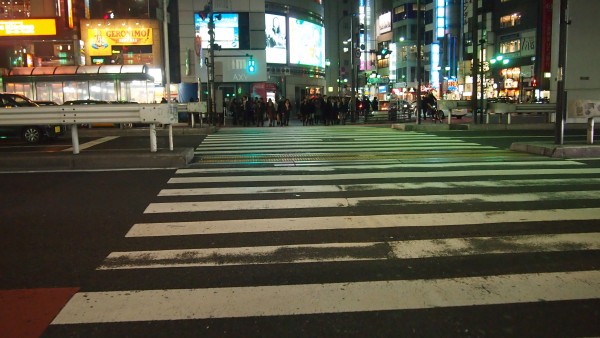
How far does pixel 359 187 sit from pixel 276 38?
4788cm

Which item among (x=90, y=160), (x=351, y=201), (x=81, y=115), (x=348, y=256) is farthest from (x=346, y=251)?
(x=81, y=115)

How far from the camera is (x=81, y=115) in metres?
11.7

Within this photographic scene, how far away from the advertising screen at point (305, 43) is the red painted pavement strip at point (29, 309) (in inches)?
2118

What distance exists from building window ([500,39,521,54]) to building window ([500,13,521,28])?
224cm

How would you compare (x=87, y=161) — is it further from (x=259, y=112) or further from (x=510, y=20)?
(x=510, y=20)

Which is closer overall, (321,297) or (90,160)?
(321,297)

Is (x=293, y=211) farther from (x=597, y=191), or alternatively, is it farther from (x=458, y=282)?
(x=597, y=191)

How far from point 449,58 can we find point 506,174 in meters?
71.2

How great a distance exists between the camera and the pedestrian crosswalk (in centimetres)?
397

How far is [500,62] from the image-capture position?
7006 centimetres

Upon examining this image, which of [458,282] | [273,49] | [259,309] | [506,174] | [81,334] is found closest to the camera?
[81,334]

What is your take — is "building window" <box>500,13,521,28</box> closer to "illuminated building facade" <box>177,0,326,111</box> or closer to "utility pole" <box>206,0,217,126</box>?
"illuminated building facade" <box>177,0,326,111</box>

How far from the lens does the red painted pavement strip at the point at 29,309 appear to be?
3738mm

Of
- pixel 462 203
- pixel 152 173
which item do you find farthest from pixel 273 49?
pixel 462 203
